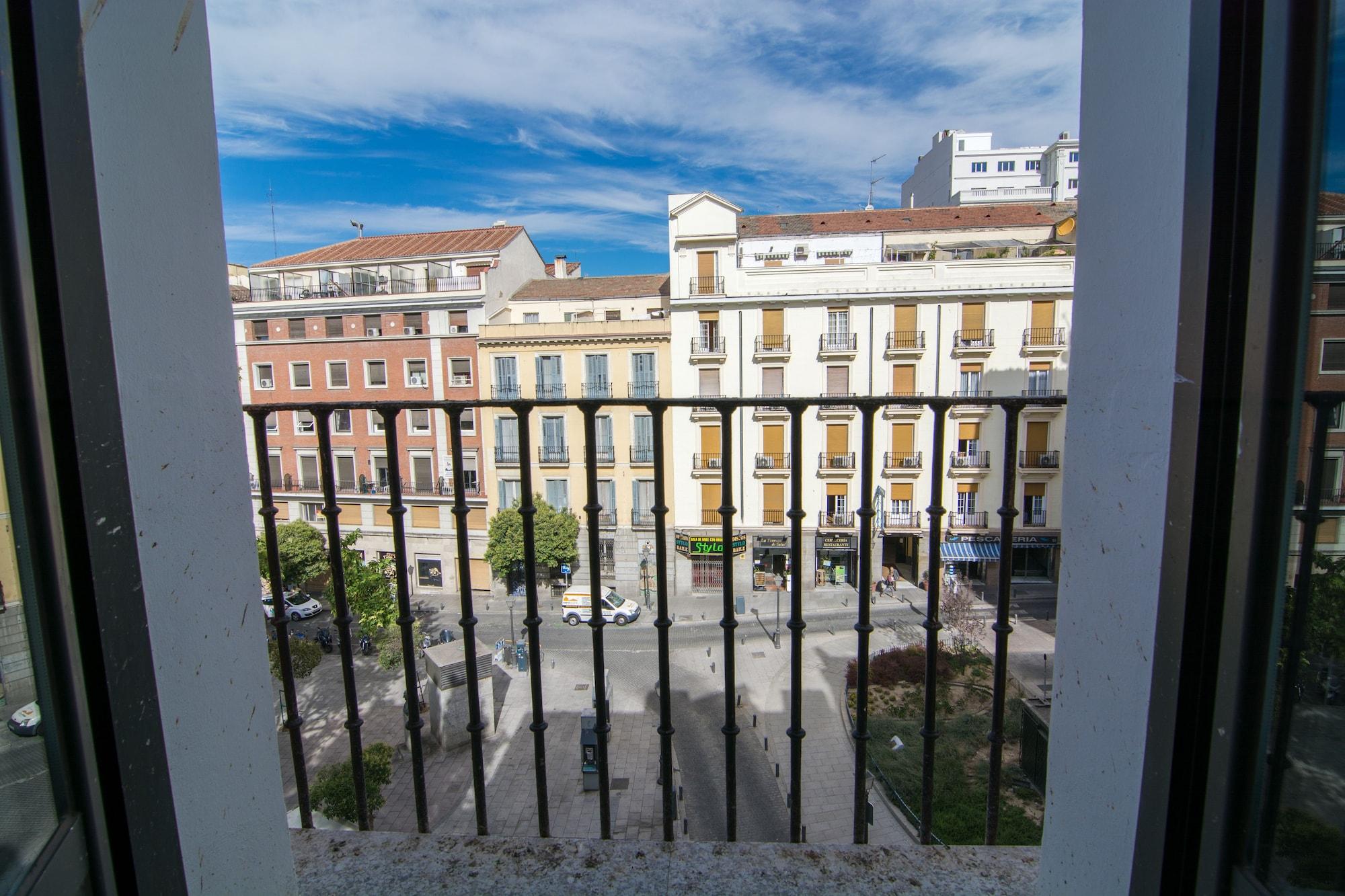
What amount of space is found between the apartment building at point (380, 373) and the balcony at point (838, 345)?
31.1ft

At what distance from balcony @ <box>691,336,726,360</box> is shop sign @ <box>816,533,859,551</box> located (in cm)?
553

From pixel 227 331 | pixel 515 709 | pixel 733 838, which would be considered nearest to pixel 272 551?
pixel 227 331

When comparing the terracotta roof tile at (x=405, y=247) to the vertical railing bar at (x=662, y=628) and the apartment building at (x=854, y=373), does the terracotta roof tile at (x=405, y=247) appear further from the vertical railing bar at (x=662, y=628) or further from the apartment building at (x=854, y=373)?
the vertical railing bar at (x=662, y=628)

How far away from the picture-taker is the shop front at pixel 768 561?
56.1ft

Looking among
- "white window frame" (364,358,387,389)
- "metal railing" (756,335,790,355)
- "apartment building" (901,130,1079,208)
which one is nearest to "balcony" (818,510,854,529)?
"metal railing" (756,335,790,355)

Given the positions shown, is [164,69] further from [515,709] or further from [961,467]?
[961,467]

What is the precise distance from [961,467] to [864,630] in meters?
15.8

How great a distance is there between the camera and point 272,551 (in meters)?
1.85

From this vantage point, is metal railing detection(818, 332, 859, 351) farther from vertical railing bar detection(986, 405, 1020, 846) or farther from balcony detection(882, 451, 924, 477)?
vertical railing bar detection(986, 405, 1020, 846)

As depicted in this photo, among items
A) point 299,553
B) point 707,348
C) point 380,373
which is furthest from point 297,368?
point 707,348

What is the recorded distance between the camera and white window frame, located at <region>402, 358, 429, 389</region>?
18.9 meters

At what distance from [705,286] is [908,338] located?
17.2 feet

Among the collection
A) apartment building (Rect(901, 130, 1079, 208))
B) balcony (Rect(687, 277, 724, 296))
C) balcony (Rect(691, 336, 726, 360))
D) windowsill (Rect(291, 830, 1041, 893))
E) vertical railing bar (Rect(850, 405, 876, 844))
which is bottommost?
windowsill (Rect(291, 830, 1041, 893))

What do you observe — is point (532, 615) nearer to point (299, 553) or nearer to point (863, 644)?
point (863, 644)
